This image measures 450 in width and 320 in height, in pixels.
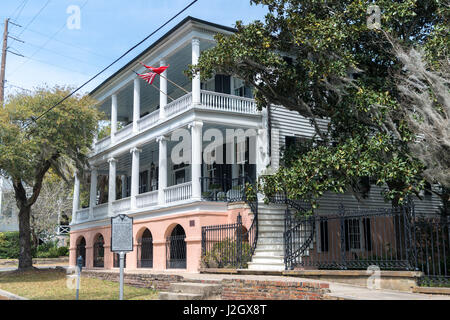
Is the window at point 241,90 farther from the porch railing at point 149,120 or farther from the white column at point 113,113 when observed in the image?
the white column at point 113,113

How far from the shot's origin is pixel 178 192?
19.3 meters

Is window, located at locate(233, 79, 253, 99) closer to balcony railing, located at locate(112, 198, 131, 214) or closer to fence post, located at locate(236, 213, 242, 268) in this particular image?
balcony railing, located at locate(112, 198, 131, 214)

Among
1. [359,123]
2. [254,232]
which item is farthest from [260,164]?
[359,123]

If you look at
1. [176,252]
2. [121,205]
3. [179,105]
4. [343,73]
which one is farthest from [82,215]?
[343,73]

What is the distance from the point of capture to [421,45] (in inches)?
505

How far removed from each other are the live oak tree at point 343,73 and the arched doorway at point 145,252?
330 inches

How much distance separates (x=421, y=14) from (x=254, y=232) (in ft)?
27.4

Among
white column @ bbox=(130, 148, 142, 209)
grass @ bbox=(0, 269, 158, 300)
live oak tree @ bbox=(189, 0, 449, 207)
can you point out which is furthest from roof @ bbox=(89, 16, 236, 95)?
grass @ bbox=(0, 269, 158, 300)

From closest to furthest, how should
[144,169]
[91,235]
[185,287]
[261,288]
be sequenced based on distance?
1. [261,288]
2. [185,287]
3. [91,235]
4. [144,169]

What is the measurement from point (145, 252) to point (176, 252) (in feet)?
13.1

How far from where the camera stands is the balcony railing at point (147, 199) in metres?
20.9

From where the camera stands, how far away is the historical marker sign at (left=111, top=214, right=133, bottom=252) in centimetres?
1050

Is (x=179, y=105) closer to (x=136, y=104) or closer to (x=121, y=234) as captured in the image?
(x=136, y=104)
